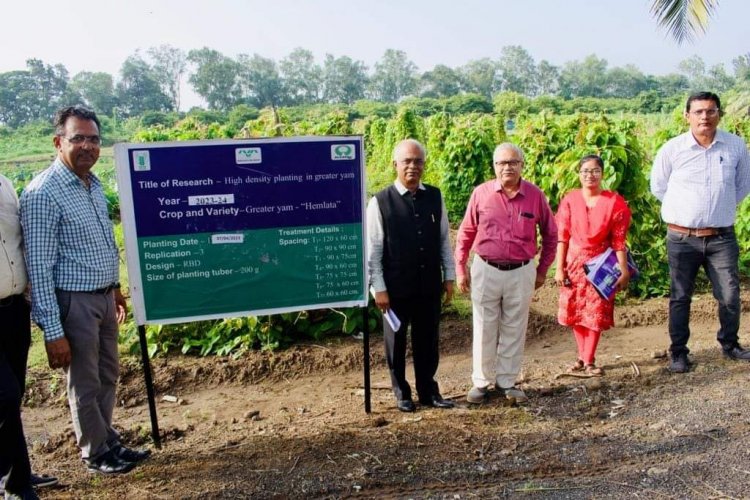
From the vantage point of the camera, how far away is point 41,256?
3156mm

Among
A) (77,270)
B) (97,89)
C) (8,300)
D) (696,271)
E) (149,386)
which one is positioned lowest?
(149,386)

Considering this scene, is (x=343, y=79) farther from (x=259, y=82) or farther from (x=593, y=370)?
(x=593, y=370)

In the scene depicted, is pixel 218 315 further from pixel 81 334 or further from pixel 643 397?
pixel 643 397

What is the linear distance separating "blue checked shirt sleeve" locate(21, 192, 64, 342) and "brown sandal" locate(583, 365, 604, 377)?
3.81 m

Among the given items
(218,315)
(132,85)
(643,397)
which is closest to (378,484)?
(218,315)

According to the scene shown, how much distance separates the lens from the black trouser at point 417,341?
426cm

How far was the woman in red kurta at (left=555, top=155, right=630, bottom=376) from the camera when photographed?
4.70 m

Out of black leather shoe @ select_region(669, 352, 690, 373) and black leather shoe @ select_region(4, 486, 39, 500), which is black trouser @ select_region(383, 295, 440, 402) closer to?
black leather shoe @ select_region(669, 352, 690, 373)

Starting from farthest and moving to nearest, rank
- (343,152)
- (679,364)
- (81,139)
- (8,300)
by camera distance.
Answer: (679,364)
(343,152)
(81,139)
(8,300)

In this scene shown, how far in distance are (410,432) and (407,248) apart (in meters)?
1.18

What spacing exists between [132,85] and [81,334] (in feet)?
316

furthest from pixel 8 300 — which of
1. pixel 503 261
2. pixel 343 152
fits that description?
pixel 503 261

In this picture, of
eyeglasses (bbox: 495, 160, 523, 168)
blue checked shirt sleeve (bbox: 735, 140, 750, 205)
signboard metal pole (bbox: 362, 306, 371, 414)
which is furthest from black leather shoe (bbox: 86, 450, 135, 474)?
blue checked shirt sleeve (bbox: 735, 140, 750, 205)

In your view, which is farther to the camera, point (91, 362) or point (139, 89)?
point (139, 89)
